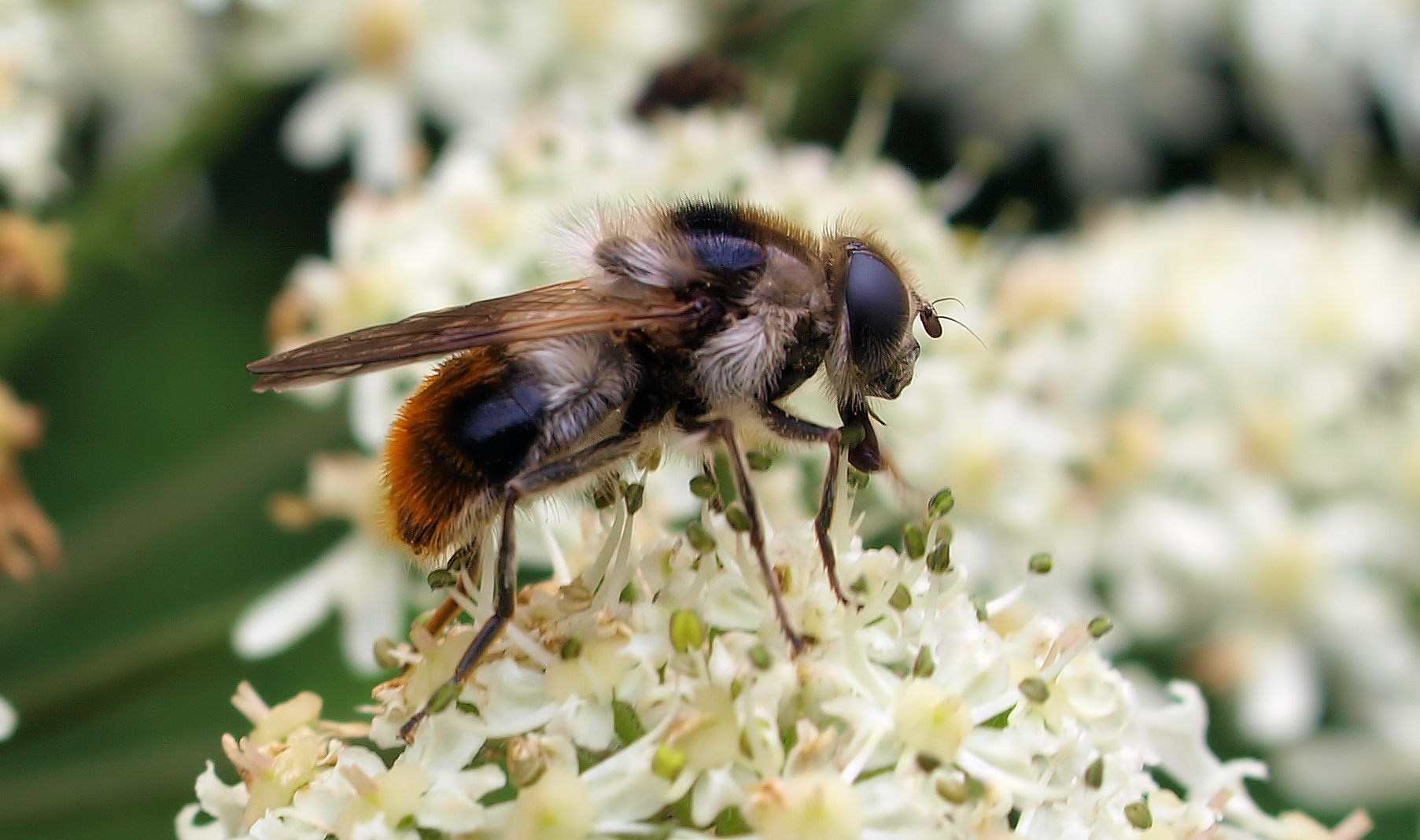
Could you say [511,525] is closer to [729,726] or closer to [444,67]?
[729,726]

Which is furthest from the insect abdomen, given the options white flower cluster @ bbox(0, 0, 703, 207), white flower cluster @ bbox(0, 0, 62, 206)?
white flower cluster @ bbox(0, 0, 703, 207)

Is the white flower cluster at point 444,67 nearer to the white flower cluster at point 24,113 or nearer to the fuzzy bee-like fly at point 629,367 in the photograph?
the white flower cluster at point 24,113

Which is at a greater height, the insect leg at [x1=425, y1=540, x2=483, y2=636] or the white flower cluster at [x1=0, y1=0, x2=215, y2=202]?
the white flower cluster at [x1=0, y1=0, x2=215, y2=202]

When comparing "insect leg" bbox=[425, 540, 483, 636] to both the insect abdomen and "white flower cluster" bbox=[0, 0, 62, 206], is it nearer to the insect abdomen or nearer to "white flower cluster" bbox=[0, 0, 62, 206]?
the insect abdomen

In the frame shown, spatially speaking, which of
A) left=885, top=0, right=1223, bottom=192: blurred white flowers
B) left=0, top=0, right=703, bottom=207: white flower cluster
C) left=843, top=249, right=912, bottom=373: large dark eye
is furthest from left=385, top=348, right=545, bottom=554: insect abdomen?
left=885, top=0, right=1223, bottom=192: blurred white flowers

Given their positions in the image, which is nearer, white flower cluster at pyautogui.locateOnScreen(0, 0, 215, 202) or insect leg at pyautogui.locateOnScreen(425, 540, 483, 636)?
insect leg at pyautogui.locateOnScreen(425, 540, 483, 636)

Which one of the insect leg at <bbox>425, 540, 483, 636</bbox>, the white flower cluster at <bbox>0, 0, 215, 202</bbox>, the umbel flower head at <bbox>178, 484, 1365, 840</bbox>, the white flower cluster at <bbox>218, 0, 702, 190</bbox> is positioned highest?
the white flower cluster at <bbox>0, 0, 215, 202</bbox>

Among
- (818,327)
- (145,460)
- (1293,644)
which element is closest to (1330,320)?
(1293,644)

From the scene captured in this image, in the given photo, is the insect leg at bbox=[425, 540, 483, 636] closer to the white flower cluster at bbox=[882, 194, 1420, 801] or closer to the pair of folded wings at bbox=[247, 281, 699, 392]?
the pair of folded wings at bbox=[247, 281, 699, 392]

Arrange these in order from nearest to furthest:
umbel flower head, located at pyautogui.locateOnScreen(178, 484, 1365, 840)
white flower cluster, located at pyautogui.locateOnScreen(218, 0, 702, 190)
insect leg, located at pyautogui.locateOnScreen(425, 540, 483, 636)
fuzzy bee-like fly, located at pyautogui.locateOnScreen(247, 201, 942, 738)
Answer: umbel flower head, located at pyautogui.locateOnScreen(178, 484, 1365, 840) → fuzzy bee-like fly, located at pyautogui.locateOnScreen(247, 201, 942, 738) → insect leg, located at pyautogui.locateOnScreen(425, 540, 483, 636) → white flower cluster, located at pyautogui.locateOnScreen(218, 0, 702, 190)

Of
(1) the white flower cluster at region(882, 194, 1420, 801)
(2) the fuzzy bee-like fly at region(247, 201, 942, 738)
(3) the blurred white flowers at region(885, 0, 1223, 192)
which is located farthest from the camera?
(3) the blurred white flowers at region(885, 0, 1223, 192)
